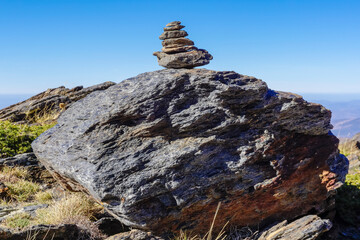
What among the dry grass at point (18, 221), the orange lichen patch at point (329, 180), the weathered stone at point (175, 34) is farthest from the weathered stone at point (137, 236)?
the weathered stone at point (175, 34)

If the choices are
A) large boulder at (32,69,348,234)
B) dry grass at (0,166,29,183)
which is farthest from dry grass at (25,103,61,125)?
large boulder at (32,69,348,234)

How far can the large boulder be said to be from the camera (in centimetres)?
777

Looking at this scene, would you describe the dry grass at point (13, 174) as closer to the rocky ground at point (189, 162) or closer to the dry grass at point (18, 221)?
the rocky ground at point (189, 162)

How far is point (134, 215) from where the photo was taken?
24.9 feet

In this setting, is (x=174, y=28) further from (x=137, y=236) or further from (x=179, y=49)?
(x=137, y=236)

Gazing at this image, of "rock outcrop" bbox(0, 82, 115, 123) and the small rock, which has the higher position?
the small rock

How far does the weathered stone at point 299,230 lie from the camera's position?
8.35 m

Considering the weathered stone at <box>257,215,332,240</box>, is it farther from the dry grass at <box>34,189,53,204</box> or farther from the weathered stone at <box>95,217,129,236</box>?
the dry grass at <box>34,189,53,204</box>

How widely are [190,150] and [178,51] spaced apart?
13.3 feet

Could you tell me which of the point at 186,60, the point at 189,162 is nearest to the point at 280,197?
the point at 189,162

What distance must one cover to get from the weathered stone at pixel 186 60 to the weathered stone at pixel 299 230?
5.34m

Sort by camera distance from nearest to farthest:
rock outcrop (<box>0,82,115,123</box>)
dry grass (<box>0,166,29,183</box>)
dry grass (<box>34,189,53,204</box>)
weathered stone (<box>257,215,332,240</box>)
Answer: weathered stone (<box>257,215,332,240</box>)
dry grass (<box>34,189,53,204</box>)
dry grass (<box>0,166,29,183</box>)
rock outcrop (<box>0,82,115,123</box>)

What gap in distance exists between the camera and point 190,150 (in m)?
8.03

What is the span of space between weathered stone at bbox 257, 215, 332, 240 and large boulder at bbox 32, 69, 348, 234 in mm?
415
